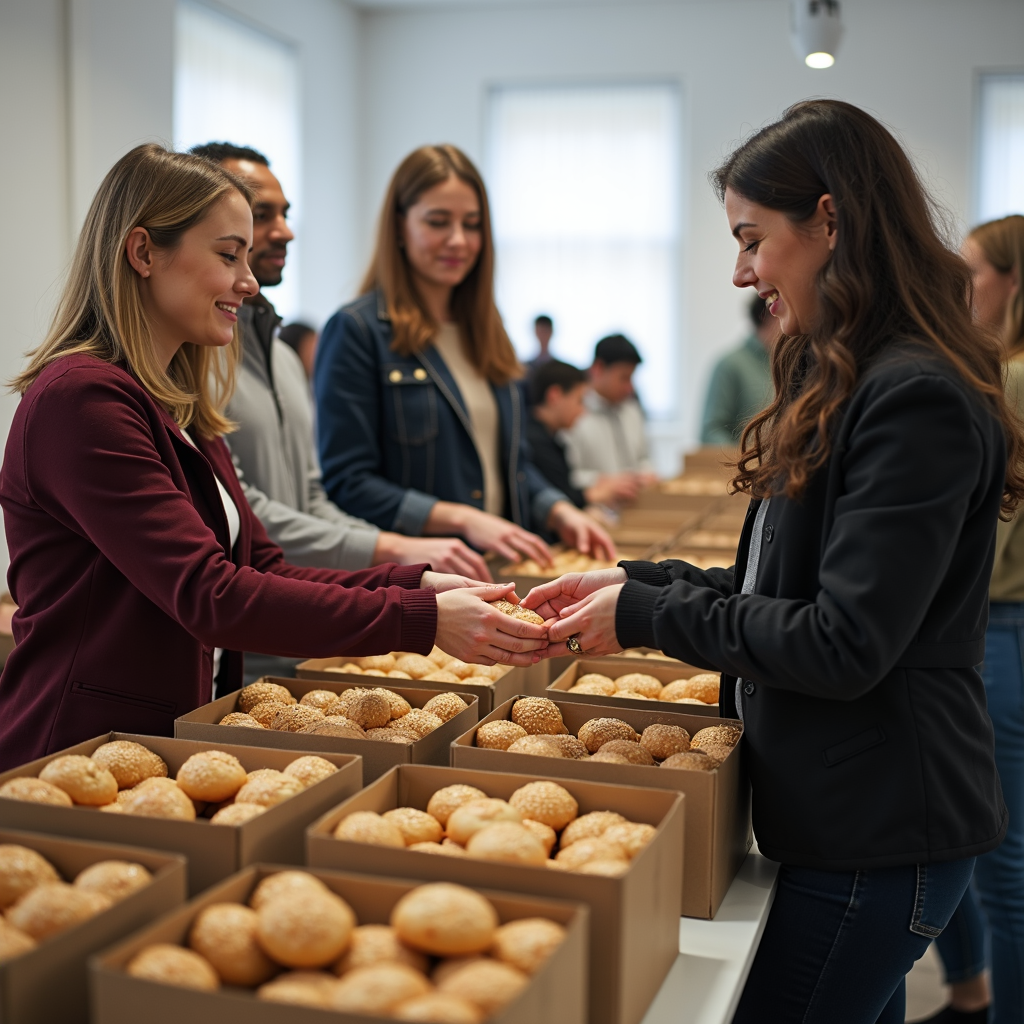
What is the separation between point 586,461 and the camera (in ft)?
18.8

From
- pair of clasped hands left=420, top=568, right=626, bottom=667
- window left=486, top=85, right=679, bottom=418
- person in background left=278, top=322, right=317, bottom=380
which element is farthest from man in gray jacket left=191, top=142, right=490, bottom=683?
window left=486, top=85, right=679, bottom=418

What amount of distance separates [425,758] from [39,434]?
0.66 meters

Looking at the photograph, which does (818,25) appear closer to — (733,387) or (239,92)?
(733,387)

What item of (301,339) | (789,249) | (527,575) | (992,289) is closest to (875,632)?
(789,249)

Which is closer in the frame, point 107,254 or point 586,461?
point 107,254

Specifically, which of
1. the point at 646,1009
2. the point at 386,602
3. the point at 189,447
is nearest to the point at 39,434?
the point at 189,447

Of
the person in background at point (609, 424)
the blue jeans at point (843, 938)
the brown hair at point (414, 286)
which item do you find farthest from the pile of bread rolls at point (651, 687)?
the person in background at point (609, 424)

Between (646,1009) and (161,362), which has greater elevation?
(161,362)

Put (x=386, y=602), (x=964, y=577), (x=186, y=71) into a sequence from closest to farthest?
(x=964, y=577), (x=386, y=602), (x=186, y=71)

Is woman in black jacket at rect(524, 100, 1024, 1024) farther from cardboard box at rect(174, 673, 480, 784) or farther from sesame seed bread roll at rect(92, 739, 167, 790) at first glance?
sesame seed bread roll at rect(92, 739, 167, 790)

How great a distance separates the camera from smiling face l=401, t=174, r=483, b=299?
273 cm

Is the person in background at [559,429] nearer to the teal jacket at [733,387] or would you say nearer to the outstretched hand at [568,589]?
the teal jacket at [733,387]

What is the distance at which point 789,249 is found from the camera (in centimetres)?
136

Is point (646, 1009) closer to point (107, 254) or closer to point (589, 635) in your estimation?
point (589, 635)
